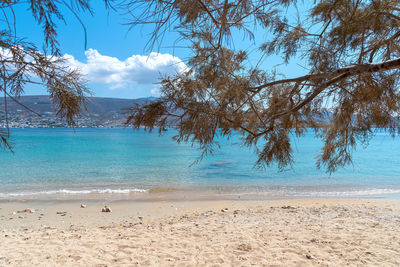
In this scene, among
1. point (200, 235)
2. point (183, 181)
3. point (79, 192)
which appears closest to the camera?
point (200, 235)

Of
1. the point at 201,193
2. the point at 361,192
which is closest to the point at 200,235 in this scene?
the point at 201,193

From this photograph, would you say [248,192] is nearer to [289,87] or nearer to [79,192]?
[79,192]

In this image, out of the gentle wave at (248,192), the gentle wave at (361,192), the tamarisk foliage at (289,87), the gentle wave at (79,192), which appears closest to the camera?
the tamarisk foliage at (289,87)

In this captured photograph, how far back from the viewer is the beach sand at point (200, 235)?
316 cm

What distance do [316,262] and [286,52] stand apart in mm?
2150

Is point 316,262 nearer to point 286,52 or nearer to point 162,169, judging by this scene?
point 286,52

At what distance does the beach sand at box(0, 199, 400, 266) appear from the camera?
3.16 m

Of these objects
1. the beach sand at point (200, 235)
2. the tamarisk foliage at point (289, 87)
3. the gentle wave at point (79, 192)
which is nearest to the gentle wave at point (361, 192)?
the beach sand at point (200, 235)

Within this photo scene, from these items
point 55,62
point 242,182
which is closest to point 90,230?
point 55,62

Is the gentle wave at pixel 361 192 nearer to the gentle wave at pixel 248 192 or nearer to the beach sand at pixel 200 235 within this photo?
the gentle wave at pixel 248 192

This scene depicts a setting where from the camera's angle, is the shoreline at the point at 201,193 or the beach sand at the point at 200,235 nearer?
the beach sand at the point at 200,235

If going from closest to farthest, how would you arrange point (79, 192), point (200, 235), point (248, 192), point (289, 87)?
point (289, 87) < point (200, 235) < point (79, 192) < point (248, 192)

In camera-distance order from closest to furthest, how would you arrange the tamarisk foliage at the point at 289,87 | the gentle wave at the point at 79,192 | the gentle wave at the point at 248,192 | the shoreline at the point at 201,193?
1. the tamarisk foliage at the point at 289,87
2. the shoreline at the point at 201,193
3. the gentle wave at the point at 79,192
4. the gentle wave at the point at 248,192

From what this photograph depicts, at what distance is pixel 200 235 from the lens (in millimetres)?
4234
